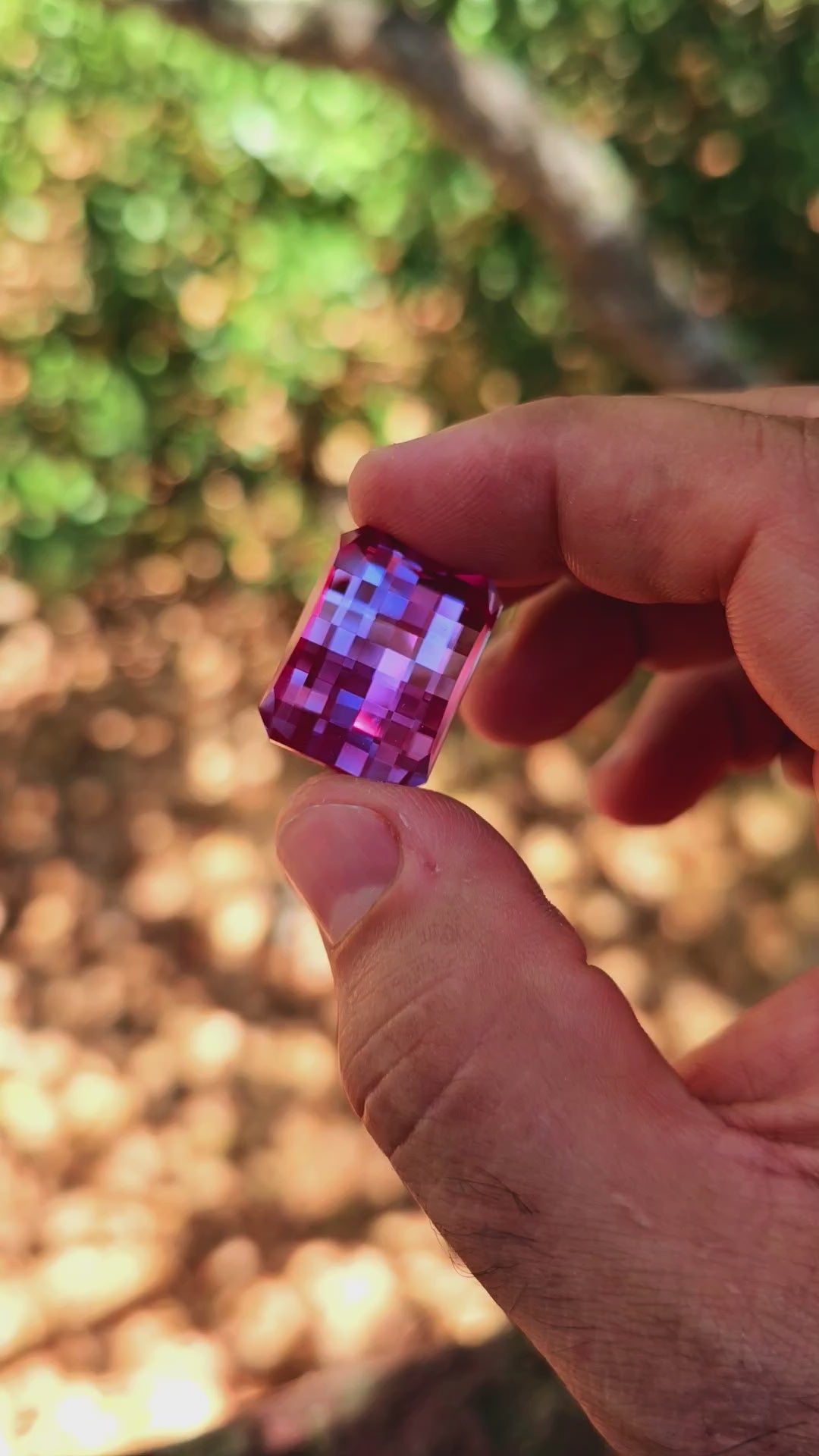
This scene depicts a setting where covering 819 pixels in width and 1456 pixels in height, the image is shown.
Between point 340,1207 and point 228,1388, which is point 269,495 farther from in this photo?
point 228,1388

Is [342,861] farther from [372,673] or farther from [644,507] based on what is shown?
[644,507]

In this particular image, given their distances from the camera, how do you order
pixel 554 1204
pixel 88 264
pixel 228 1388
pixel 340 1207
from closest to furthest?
pixel 554 1204 → pixel 228 1388 → pixel 340 1207 → pixel 88 264

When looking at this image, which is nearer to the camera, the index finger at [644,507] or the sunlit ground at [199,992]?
the index finger at [644,507]

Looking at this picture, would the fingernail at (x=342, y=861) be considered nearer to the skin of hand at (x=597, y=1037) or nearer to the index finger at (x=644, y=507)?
the skin of hand at (x=597, y=1037)

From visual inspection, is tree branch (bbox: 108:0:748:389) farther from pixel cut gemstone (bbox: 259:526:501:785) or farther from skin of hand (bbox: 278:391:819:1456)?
pixel cut gemstone (bbox: 259:526:501:785)

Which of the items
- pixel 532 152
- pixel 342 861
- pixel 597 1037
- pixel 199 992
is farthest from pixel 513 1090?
pixel 532 152

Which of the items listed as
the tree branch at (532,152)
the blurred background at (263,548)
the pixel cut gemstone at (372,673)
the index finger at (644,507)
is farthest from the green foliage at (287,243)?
the pixel cut gemstone at (372,673)

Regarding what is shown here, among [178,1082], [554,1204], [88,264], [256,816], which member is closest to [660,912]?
[256,816]
